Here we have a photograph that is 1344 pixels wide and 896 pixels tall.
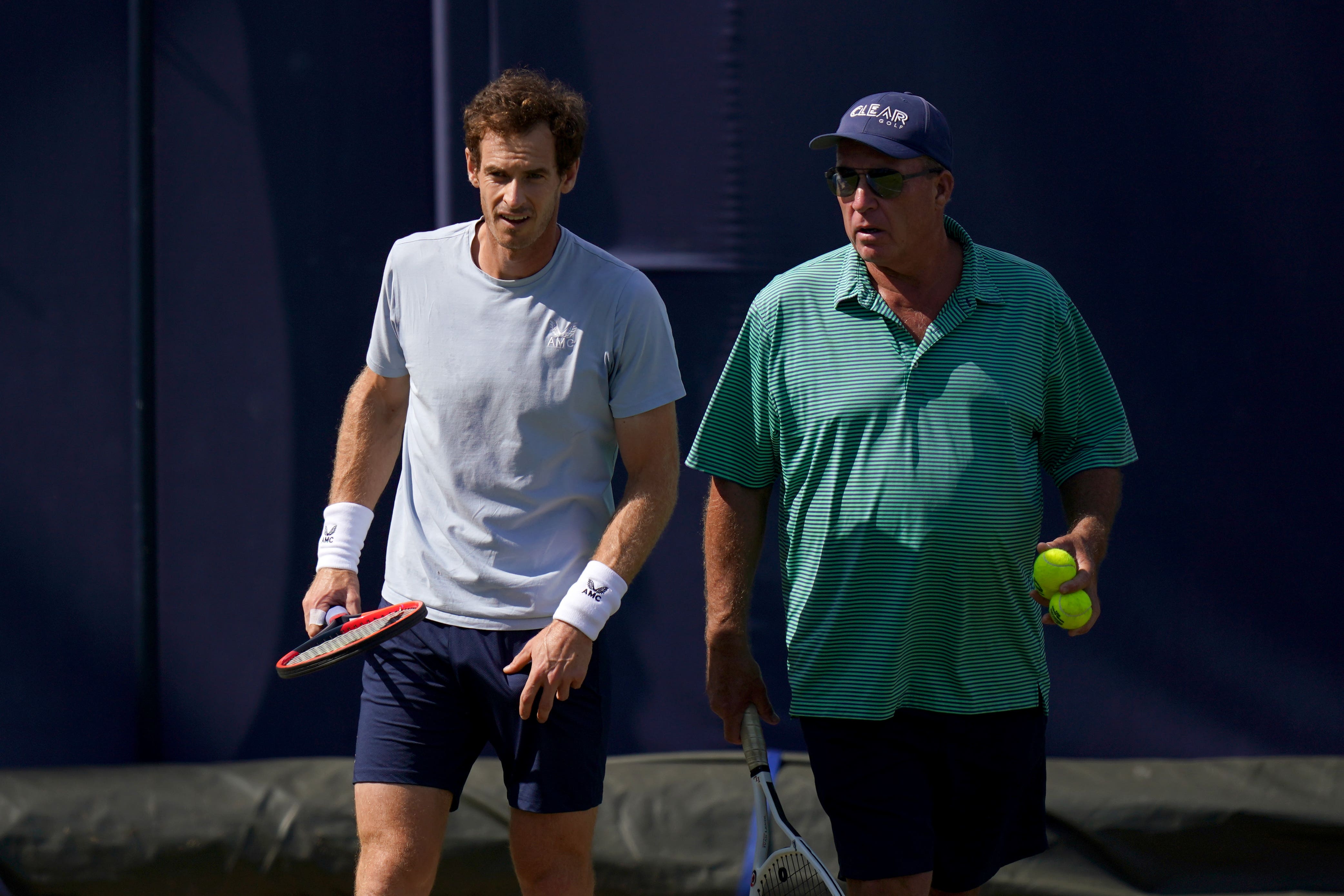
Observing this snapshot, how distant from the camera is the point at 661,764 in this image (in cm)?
412

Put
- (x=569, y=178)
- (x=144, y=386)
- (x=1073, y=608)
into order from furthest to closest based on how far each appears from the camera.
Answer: (x=144, y=386)
(x=569, y=178)
(x=1073, y=608)

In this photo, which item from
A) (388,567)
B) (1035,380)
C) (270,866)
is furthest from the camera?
(270,866)

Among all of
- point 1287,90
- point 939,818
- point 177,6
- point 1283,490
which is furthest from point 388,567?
point 1287,90

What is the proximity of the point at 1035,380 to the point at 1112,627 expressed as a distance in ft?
5.56

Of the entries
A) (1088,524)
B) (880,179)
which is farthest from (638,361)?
(1088,524)

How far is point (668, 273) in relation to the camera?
413 centimetres

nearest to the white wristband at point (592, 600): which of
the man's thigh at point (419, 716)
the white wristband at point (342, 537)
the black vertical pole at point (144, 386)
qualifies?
the man's thigh at point (419, 716)

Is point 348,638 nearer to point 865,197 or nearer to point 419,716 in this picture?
point 419,716

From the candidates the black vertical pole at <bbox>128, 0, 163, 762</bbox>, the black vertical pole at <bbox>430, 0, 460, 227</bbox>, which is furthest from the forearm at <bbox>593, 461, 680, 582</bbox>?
the black vertical pole at <bbox>128, 0, 163, 762</bbox>

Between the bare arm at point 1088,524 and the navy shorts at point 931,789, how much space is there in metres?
0.28

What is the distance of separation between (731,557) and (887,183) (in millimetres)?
811

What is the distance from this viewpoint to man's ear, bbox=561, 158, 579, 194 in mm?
2908

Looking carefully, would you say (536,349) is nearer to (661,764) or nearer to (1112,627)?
(661,764)

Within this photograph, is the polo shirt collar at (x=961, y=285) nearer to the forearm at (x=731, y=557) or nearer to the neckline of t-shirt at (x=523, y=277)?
the forearm at (x=731, y=557)
